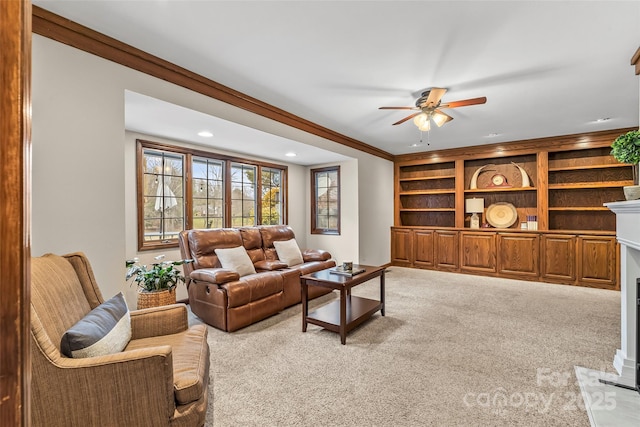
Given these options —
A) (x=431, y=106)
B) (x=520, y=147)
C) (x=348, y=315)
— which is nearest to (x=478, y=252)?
(x=520, y=147)

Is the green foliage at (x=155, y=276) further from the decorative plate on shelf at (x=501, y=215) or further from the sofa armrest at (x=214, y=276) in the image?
the decorative plate on shelf at (x=501, y=215)

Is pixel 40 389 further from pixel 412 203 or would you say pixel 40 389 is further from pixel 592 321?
pixel 412 203

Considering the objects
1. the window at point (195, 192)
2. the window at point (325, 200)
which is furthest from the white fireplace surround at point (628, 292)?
the window at point (195, 192)

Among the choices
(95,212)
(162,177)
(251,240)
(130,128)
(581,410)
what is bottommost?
(581,410)

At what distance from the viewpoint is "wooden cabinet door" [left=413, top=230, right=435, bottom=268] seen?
6.12 m

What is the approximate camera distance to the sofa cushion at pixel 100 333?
4.41 feet

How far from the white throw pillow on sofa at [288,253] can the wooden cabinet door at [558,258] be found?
411 centimetres

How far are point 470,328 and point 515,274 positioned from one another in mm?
2895

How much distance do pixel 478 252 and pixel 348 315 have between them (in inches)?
147

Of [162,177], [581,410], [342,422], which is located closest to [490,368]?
[581,410]

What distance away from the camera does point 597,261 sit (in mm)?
4641

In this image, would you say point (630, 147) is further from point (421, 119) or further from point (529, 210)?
point (529, 210)

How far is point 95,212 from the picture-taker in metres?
2.20

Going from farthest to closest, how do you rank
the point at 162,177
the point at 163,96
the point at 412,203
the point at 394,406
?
the point at 412,203 → the point at 162,177 → the point at 163,96 → the point at 394,406
